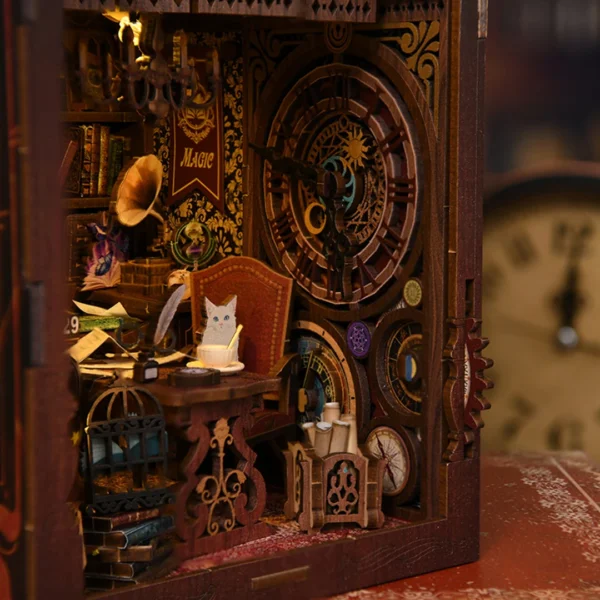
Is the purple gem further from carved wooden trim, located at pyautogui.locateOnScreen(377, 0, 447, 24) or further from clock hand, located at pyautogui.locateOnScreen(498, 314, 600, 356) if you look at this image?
clock hand, located at pyautogui.locateOnScreen(498, 314, 600, 356)

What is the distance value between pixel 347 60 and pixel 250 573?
223 cm

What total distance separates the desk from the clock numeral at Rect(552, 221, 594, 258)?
2.75 meters

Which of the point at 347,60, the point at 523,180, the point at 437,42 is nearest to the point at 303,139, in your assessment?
the point at 347,60

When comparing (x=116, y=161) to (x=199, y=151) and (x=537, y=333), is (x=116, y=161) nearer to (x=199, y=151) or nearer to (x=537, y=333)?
(x=199, y=151)

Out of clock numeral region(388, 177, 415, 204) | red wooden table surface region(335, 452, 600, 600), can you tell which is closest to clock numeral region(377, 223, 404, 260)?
clock numeral region(388, 177, 415, 204)

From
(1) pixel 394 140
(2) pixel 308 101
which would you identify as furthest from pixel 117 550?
(2) pixel 308 101

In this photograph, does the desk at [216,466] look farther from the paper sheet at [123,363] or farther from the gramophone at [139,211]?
the gramophone at [139,211]

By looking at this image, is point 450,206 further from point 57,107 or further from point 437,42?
point 57,107

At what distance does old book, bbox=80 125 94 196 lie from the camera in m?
7.09

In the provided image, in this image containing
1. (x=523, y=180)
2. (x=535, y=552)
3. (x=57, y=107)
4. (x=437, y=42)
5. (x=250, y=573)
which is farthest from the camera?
(x=523, y=180)

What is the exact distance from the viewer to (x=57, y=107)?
478cm

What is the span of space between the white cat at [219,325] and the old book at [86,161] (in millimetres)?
1093

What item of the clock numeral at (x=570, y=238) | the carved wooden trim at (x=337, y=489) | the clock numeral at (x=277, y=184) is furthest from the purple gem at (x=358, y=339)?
Answer: the clock numeral at (x=570, y=238)

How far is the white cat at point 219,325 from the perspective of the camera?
20.8 feet
